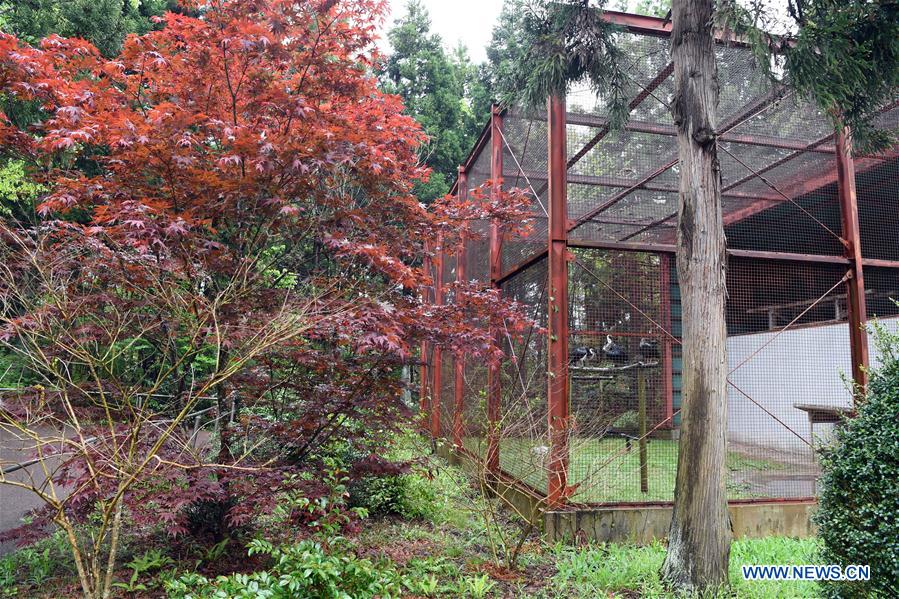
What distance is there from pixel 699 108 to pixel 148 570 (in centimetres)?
486

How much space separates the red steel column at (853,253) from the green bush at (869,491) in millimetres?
2850

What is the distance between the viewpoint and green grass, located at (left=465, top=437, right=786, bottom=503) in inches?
186

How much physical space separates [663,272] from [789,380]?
77.9 inches

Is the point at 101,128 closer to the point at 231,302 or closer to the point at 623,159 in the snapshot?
the point at 231,302

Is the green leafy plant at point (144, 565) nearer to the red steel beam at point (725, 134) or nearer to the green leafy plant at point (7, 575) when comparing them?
the green leafy plant at point (7, 575)

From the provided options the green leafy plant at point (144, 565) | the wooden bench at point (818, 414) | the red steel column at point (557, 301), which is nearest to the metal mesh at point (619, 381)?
the red steel column at point (557, 301)

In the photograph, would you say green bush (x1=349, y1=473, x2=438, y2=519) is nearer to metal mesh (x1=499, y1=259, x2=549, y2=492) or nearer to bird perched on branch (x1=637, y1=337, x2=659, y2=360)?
metal mesh (x1=499, y1=259, x2=549, y2=492)

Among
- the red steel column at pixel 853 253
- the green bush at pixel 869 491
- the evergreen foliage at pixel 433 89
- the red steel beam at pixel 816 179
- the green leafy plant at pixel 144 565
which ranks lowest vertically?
the green leafy plant at pixel 144 565

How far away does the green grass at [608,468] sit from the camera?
186 inches

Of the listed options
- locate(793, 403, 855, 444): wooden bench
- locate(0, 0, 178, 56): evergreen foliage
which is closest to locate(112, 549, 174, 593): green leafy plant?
locate(793, 403, 855, 444): wooden bench

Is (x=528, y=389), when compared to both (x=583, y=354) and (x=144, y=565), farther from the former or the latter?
(x=144, y=565)

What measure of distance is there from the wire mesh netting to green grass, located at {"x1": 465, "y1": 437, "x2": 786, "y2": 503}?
0.03 metres

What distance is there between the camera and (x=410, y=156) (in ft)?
15.1

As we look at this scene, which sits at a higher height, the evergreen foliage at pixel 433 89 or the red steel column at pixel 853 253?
the evergreen foliage at pixel 433 89
